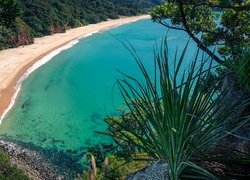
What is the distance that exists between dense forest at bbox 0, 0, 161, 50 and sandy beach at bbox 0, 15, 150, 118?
1746 mm

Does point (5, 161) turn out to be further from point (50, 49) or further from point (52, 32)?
point (52, 32)

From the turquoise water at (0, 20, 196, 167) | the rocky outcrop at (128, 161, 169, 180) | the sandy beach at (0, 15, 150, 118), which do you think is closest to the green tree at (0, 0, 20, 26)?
the turquoise water at (0, 20, 196, 167)

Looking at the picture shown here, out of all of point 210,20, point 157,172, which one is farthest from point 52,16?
point 157,172

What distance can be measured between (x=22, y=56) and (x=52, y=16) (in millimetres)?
26554

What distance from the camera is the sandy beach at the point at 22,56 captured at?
3809 centimetres

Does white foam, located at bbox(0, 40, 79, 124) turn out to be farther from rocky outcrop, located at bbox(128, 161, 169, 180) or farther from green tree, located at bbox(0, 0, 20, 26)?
rocky outcrop, located at bbox(128, 161, 169, 180)

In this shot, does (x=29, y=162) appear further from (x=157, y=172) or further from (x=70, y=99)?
(x=157, y=172)

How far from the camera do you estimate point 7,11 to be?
11.5m

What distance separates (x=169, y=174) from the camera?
10.2 ft

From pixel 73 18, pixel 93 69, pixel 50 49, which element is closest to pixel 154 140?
pixel 93 69

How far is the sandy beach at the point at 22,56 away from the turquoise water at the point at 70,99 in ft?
4.48

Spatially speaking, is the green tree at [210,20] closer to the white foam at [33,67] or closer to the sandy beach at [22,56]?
the white foam at [33,67]

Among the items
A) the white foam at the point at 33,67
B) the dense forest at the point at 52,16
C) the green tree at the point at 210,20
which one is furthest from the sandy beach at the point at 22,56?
the green tree at the point at 210,20

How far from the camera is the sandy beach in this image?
38.1 meters
